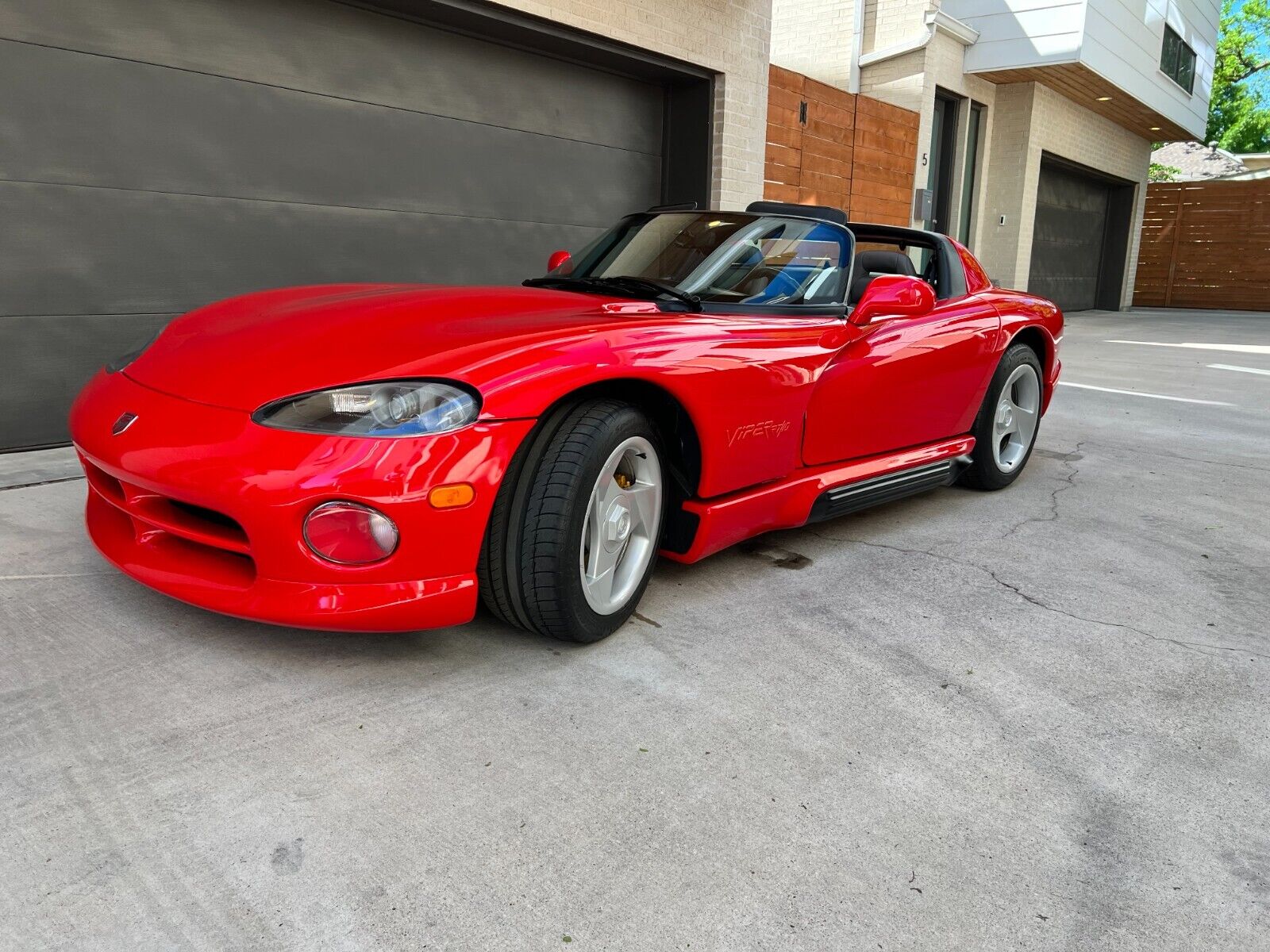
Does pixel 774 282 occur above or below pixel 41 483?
above

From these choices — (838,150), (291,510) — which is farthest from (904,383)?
(838,150)

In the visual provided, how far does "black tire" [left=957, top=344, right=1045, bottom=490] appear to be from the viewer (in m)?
4.30

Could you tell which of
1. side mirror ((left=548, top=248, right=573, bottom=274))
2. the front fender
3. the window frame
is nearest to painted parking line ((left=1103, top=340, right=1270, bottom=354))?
the window frame

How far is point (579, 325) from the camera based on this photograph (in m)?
2.50

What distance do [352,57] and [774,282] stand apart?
3.64m

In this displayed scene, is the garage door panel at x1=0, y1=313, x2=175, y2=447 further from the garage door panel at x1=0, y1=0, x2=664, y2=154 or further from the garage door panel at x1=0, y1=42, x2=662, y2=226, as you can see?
the garage door panel at x1=0, y1=0, x2=664, y2=154

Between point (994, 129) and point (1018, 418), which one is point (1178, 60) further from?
point (1018, 418)

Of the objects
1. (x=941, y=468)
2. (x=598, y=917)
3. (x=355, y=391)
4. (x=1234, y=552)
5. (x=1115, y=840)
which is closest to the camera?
(x=598, y=917)

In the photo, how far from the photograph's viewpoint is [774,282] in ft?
10.5

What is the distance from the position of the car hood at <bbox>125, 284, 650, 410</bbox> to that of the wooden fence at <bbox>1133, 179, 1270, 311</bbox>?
23.3 meters

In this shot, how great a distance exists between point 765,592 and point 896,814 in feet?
4.01

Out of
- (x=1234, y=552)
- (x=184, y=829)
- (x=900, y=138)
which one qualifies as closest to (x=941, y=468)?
(x=1234, y=552)

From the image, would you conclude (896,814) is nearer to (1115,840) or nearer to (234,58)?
(1115,840)

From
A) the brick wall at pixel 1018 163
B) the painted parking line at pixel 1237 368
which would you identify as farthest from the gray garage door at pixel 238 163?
the brick wall at pixel 1018 163
